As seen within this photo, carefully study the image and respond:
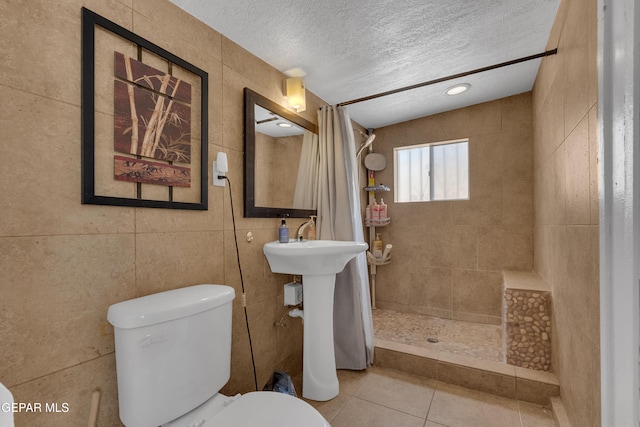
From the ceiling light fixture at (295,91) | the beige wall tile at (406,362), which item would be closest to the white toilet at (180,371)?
the beige wall tile at (406,362)

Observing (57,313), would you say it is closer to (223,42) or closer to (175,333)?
(175,333)

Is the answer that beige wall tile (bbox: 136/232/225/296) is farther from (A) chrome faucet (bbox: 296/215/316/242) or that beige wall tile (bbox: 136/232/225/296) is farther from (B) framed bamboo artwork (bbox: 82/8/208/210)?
(A) chrome faucet (bbox: 296/215/316/242)

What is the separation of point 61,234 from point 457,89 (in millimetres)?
2588

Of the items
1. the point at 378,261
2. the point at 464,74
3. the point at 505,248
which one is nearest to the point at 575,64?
the point at 464,74

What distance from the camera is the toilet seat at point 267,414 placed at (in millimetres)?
885

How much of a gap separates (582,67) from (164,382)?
6.36 feet

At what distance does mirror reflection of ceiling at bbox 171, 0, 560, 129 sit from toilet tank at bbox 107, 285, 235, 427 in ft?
4.25

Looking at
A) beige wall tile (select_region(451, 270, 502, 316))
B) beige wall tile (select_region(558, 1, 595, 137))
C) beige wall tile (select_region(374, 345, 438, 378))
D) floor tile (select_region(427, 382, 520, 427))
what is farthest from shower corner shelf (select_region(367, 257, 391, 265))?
beige wall tile (select_region(558, 1, 595, 137))

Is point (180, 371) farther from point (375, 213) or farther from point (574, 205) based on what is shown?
point (375, 213)

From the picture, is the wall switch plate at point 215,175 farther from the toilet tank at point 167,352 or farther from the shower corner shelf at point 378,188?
the shower corner shelf at point 378,188

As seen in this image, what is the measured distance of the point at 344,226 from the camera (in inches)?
80.5

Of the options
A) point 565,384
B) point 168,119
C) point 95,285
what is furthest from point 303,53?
point 565,384

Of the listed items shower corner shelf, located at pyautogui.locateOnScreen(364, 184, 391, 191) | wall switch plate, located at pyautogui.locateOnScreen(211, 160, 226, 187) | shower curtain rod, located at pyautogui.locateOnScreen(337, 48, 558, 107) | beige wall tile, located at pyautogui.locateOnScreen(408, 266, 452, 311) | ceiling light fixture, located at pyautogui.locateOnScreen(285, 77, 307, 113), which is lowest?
beige wall tile, located at pyautogui.locateOnScreen(408, 266, 452, 311)

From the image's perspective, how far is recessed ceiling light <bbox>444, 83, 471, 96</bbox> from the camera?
Result: 2.19 metres
